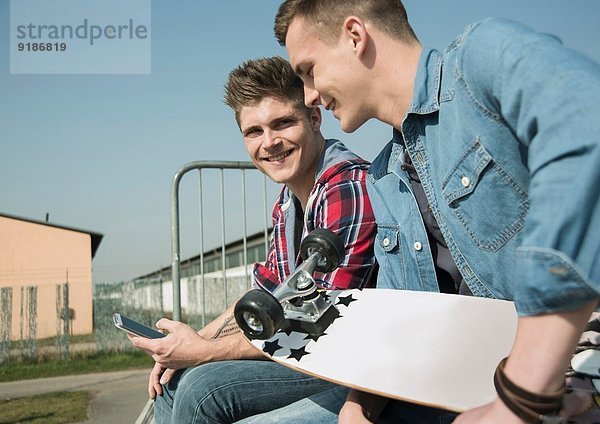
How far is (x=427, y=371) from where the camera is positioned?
1332 mm

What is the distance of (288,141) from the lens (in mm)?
2416

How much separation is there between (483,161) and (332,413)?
2.67 feet

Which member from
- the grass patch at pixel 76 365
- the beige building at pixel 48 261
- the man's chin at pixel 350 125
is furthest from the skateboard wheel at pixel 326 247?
the beige building at pixel 48 261

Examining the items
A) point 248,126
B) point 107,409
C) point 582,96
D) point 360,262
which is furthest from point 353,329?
point 107,409

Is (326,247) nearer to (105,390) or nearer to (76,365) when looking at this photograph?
(105,390)

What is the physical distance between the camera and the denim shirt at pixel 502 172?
36.4 inches

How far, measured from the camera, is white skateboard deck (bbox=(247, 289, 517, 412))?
1292mm

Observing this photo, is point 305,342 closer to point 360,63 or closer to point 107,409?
point 360,63

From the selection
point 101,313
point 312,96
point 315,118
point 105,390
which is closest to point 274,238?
point 315,118

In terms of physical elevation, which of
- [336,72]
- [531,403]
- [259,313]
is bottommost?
[531,403]

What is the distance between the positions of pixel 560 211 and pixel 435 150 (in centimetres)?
54

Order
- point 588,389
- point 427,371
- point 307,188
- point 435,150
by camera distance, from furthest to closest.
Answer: point 307,188 < point 435,150 < point 427,371 < point 588,389

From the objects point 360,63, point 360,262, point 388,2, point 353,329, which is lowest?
point 353,329

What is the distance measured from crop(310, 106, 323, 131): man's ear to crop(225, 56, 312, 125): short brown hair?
0.06ft
